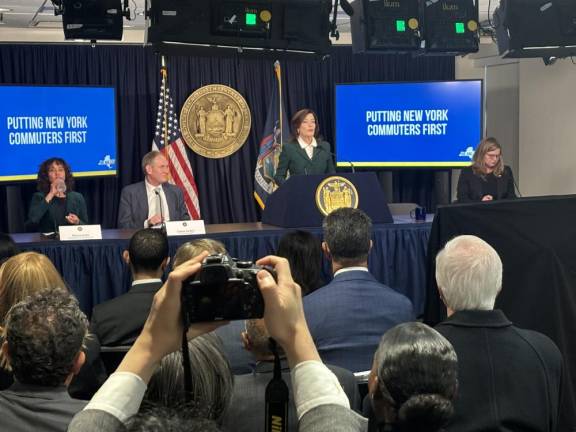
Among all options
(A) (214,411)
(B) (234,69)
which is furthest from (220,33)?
(A) (214,411)

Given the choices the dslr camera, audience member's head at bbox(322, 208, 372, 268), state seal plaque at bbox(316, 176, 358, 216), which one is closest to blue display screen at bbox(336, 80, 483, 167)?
state seal plaque at bbox(316, 176, 358, 216)

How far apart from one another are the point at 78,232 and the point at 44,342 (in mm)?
3303

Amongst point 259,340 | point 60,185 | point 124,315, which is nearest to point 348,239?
point 124,315

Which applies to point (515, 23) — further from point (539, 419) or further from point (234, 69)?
point (539, 419)

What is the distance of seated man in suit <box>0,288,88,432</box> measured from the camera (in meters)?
1.59

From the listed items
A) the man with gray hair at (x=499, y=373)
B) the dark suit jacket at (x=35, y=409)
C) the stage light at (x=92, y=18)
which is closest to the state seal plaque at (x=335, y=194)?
the stage light at (x=92, y=18)

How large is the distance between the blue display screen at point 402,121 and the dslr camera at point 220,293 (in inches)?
274

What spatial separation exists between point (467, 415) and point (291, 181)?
3.28 meters

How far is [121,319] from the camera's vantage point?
2922 mm

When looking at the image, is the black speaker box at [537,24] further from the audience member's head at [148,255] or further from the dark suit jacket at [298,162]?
the audience member's head at [148,255]

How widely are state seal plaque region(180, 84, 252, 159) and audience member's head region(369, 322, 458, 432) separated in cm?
669

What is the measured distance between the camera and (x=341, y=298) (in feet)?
8.59

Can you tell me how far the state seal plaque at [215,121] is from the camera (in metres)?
8.04

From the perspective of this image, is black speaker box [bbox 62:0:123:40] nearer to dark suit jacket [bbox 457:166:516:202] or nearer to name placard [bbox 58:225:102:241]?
name placard [bbox 58:225:102:241]
